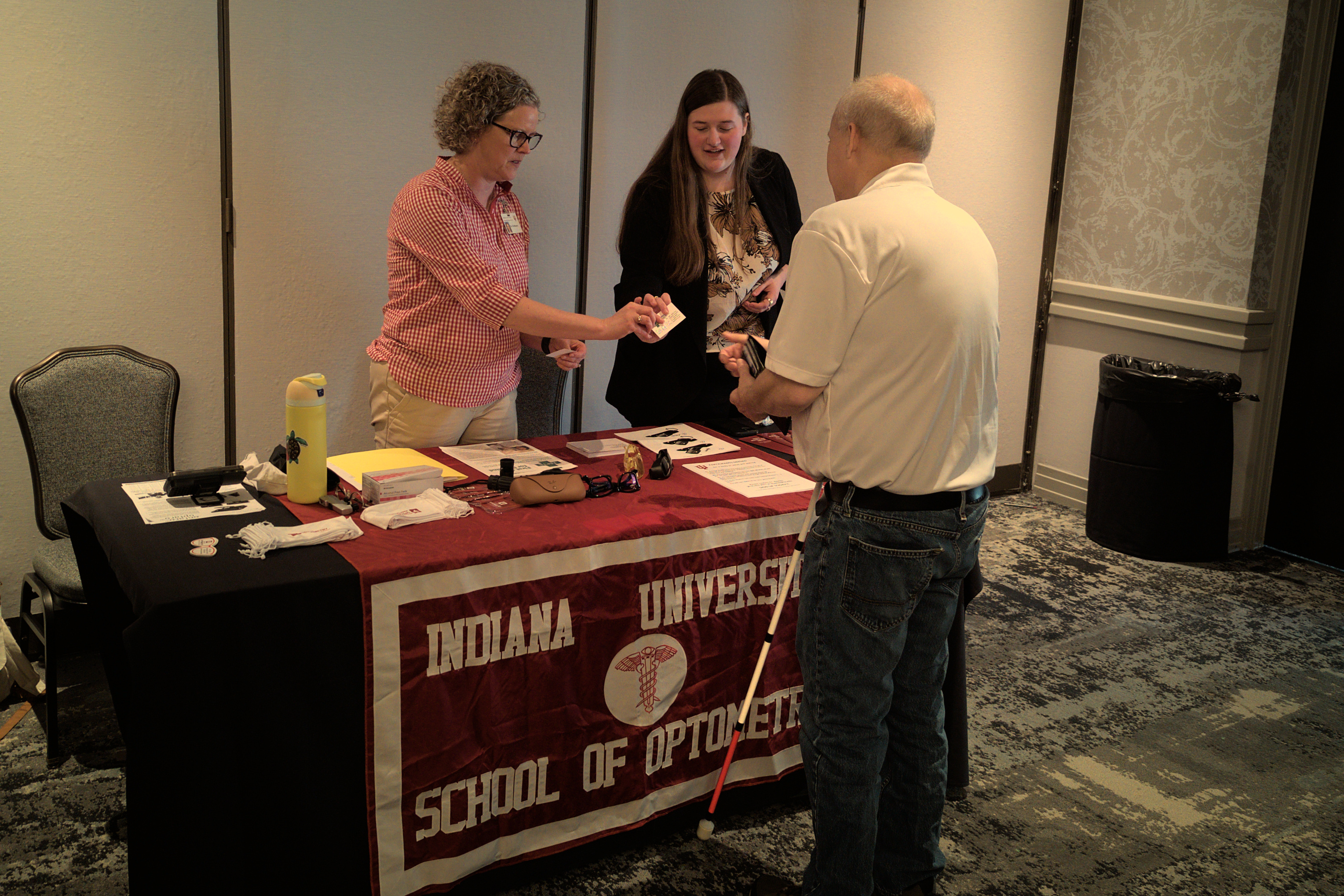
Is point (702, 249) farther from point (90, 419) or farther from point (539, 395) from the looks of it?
point (90, 419)

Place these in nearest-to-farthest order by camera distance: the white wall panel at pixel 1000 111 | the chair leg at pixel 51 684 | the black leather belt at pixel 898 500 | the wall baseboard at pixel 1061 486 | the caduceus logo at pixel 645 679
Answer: the black leather belt at pixel 898 500, the caduceus logo at pixel 645 679, the chair leg at pixel 51 684, the white wall panel at pixel 1000 111, the wall baseboard at pixel 1061 486

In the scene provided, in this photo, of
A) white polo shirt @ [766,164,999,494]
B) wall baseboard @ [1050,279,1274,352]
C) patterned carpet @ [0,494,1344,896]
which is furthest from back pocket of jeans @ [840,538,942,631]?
wall baseboard @ [1050,279,1274,352]

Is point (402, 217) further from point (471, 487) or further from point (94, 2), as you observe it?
point (94, 2)

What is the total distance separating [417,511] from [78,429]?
1.46 meters

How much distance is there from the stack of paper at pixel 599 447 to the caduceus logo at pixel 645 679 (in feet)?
1.98

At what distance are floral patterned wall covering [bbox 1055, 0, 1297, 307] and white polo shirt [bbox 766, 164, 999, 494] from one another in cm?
310

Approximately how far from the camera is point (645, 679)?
211cm

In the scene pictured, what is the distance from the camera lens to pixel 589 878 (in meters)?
2.14

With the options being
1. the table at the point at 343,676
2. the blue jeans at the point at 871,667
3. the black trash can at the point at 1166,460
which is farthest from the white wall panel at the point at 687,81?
the blue jeans at the point at 871,667

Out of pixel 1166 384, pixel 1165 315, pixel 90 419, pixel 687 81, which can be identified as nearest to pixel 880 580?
pixel 90 419

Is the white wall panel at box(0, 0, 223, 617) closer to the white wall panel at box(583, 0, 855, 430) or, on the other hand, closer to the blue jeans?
the white wall panel at box(583, 0, 855, 430)

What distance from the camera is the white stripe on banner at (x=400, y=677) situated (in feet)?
5.90

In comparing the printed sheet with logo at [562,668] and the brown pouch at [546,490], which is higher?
the brown pouch at [546,490]

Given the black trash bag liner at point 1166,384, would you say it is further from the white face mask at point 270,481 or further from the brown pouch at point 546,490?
the white face mask at point 270,481
